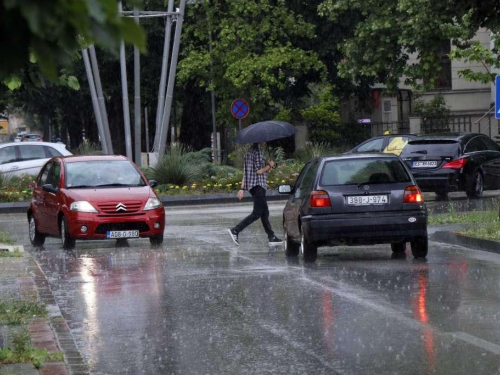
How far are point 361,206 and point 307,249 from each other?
2.98 ft

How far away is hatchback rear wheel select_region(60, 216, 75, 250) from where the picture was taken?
61.1 ft

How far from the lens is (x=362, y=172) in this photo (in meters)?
15.3

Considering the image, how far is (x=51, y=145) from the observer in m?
34.2

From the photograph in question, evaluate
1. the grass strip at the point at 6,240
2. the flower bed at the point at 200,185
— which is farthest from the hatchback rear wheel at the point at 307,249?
the flower bed at the point at 200,185

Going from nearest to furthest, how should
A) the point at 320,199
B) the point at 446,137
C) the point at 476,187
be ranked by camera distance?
the point at 320,199
the point at 476,187
the point at 446,137

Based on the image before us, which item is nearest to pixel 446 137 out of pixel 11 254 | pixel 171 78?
pixel 171 78

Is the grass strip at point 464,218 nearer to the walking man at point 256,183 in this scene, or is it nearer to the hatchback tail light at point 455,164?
the walking man at point 256,183

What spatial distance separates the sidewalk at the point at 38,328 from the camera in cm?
765

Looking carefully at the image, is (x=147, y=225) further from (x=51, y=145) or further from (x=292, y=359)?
(x=51, y=145)

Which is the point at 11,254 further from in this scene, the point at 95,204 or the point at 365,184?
the point at 365,184

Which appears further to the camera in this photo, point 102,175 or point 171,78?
point 171,78

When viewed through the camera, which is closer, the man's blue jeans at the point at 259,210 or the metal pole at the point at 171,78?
the man's blue jeans at the point at 259,210

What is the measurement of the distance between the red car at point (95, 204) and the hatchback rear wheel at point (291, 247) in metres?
2.89

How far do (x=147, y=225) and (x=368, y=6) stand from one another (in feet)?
70.2
